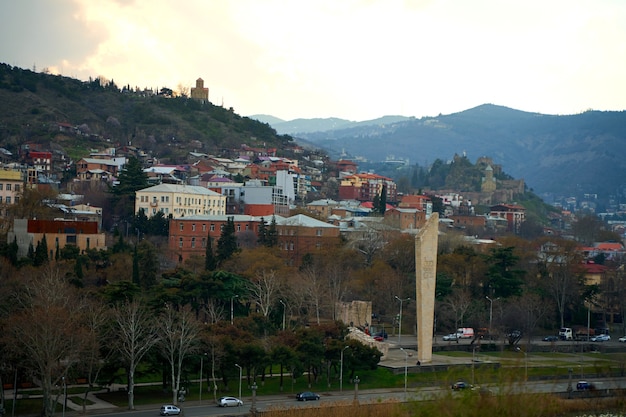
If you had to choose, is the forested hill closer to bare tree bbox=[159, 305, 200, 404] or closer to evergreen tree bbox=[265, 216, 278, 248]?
evergreen tree bbox=[265, 216, 278, 248]

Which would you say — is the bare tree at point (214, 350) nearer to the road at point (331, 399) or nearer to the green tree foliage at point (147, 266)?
the road at point (331, 399)

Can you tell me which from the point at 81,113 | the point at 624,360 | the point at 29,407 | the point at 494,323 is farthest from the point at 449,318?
the point at 81,113

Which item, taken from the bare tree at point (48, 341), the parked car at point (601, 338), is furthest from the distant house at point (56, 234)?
the parked car at point (601, 338)

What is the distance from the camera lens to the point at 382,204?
99812 millimetres

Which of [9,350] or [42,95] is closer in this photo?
[9,350]

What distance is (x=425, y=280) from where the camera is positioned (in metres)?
45.5

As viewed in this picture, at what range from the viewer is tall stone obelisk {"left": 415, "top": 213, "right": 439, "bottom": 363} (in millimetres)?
45312

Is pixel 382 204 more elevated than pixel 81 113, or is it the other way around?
pixel 81 113

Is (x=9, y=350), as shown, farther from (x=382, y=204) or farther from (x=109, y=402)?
(x=382, y=204)

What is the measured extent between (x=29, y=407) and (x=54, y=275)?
1271 centimetres

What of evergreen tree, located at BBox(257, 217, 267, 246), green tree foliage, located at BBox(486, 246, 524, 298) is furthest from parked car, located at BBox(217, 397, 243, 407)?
evergreen tree, located at BBox(257, 217, 267, 246)

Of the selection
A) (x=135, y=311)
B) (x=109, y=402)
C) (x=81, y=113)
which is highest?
(x=81, y=113)

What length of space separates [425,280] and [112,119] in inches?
3732

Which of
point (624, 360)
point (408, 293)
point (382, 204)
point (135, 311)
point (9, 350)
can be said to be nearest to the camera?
point (9, 350)
